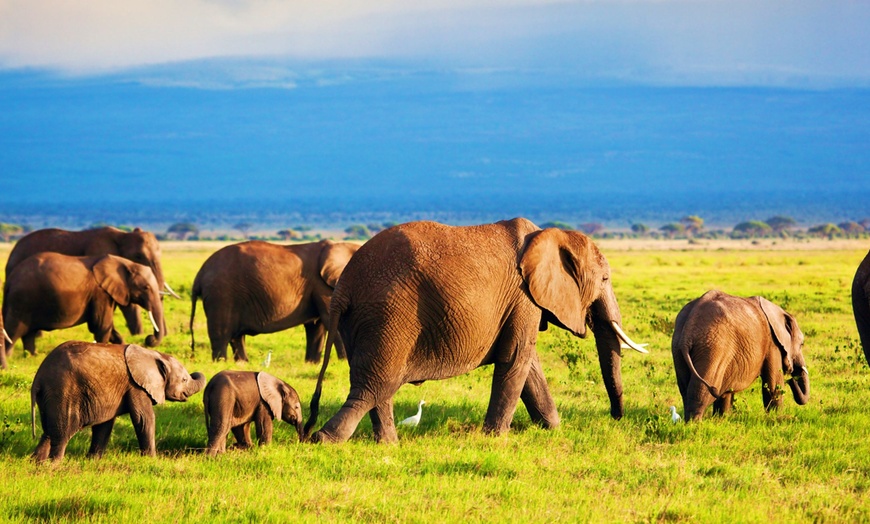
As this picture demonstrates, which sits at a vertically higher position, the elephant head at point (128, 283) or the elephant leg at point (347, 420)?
the elephant leg at point (347, 420)

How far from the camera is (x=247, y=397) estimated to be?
32.9 feet

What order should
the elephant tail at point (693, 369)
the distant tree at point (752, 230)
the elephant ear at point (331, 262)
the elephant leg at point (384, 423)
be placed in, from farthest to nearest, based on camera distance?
1. the distant tree at point (752, 230)
2. the elephant ear at point (331, 262)
3. the elephant tail at point (693, 369)
4. the elephant leg at point (384, 423)

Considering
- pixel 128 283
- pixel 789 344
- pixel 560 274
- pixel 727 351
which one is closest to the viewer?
pixel 560 274

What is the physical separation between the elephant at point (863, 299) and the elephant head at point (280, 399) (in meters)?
5.36

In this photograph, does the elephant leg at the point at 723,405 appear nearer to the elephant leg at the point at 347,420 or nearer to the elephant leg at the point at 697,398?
the elephant leg at the point at 697,398

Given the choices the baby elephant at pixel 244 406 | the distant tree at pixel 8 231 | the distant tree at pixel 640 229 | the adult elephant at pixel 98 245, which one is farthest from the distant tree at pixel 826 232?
the baby elephant at pixel 244 406

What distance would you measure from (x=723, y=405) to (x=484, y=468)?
369 cm

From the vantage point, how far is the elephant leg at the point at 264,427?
33.9 feet

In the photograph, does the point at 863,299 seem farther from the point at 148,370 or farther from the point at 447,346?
the point at 148,370

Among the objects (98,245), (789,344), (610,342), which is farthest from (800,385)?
(98,245)

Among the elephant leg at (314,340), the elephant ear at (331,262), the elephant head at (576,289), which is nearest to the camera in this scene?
the elephant head at (576,289)

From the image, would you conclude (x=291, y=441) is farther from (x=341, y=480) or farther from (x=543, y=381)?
(x=543, y=381)

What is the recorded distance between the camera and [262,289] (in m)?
16.6

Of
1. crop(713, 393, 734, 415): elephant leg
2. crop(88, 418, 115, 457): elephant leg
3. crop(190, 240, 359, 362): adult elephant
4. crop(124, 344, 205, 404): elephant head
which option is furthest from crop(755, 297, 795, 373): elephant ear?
crop(190, 240, 359, 362): adult elephant
